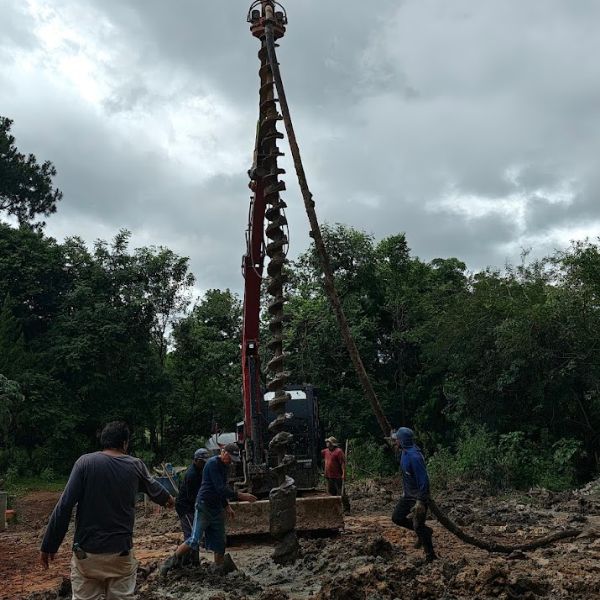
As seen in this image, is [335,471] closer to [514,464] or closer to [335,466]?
[335,466]

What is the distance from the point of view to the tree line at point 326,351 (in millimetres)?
19406

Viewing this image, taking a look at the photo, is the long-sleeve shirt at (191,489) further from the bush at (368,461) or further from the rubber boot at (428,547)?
the bush at (368,461)

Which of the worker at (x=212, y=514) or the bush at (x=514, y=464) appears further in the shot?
the bush at (x=514, y=464)

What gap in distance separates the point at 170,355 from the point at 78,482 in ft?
97.2

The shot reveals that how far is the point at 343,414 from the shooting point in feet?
89.0

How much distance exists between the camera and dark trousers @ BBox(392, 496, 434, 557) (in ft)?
27.0

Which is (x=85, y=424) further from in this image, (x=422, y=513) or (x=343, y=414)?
(x=422, y=513)

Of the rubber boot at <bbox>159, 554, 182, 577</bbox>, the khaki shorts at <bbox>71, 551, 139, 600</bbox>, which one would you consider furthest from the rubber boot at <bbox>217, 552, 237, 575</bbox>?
the khaki shorts at <bbox>71, 551, 139, 600</bbox>

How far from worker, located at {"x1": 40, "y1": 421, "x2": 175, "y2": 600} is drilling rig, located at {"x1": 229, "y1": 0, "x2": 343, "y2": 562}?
341 cm

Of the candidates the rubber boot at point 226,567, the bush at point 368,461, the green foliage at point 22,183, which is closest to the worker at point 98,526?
the rubber boot at point 226,567

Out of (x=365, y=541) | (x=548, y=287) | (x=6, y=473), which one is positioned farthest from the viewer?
(x=6, y=473)

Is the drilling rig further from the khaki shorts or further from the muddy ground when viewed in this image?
the khaki shorts

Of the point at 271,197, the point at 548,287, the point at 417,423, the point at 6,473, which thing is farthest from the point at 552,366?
the point at 6,473

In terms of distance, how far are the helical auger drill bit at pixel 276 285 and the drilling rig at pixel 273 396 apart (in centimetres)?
Result: 1
